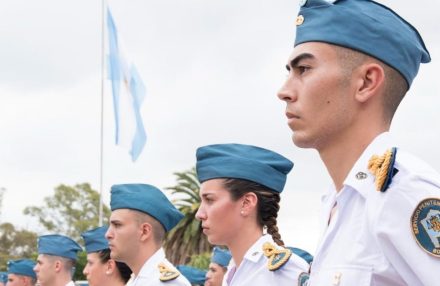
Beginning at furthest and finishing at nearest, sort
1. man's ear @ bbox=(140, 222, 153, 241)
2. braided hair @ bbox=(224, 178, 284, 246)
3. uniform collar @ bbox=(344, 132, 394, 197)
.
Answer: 1. man's ear @ bbox=(140, 222, 153, 241)
2. braided hair @ bbox=(224, 178, 284, 246)
3. uniform collar @ bbox=(344, 132, 394, 197)

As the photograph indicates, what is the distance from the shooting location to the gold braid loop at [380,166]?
236 cm

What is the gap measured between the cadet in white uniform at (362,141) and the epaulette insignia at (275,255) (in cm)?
233

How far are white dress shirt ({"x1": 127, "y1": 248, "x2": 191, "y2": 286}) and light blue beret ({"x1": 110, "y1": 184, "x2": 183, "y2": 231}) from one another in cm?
38

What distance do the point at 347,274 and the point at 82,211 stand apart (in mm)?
60670

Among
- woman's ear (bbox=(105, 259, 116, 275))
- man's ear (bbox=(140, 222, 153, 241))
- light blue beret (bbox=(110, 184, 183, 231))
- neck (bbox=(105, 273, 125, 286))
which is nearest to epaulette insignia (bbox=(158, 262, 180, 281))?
man's ear (bbox=(140, 222, 153, 241))

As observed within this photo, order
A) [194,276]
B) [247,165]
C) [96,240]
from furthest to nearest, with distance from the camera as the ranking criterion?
[194,276] < [96,240] < [247,165]

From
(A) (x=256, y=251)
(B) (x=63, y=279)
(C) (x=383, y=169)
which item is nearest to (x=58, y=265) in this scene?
(B) (x=63, y=279)

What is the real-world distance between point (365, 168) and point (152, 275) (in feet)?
14.9

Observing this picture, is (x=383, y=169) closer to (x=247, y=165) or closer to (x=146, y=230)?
(x=247, y=165)

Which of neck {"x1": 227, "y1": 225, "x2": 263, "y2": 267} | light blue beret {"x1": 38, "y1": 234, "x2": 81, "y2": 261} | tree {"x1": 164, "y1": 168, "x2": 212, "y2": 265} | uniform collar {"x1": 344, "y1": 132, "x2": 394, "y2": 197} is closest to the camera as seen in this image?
uniform collar {"x1": 344, "y1": 132, "x2": 394, "y2": 197}

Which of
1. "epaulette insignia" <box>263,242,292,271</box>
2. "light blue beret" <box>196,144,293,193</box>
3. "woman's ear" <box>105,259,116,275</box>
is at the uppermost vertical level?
"light blue beret" <box>196,144,293,193</box>

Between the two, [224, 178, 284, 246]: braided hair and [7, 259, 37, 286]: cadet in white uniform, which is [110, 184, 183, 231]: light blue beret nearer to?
[224, 178, 284, 246]: braided hair

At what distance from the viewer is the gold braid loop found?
92.7 inches

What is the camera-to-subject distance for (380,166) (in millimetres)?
2412
